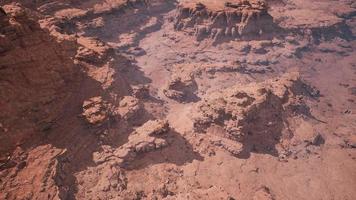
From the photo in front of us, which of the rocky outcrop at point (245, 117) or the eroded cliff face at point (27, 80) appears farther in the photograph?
the rocky outcrop at point (245, 117)

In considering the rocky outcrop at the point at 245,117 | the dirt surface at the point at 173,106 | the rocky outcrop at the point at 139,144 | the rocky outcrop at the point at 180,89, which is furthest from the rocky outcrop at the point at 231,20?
the rocky outcrop at the point at 139,144

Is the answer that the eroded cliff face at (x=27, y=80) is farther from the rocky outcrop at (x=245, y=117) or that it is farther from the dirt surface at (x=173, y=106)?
the rocky outcrop at (x=245, y=117)

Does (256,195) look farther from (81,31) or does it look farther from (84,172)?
(81,31)

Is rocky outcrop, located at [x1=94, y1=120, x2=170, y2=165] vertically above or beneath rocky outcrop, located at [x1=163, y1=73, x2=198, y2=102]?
above

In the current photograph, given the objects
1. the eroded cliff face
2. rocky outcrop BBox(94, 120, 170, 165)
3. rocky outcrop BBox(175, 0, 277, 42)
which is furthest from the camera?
rocky outcrop BBox(175, 0, 277, 42)

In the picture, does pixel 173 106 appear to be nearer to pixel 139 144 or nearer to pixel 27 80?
pixel 139 144

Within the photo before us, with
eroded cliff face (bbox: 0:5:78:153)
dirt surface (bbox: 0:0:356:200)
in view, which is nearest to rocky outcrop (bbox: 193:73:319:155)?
dirt surface (bbox: 0:0:356:200)

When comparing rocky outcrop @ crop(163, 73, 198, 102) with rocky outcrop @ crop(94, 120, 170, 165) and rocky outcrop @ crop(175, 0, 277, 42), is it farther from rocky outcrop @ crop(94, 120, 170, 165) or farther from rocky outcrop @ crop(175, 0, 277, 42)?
rocky outcrop @ crop(175, 0, 277, 42)
